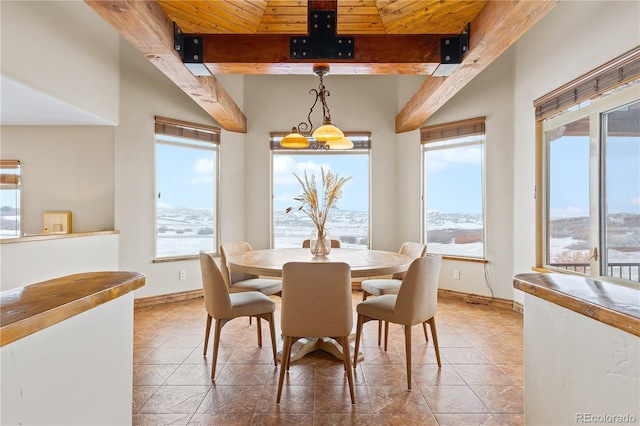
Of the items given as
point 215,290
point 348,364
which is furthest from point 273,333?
point 348,364

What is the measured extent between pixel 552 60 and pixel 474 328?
274 centimetres

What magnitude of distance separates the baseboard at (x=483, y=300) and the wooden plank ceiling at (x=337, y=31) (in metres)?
2.59

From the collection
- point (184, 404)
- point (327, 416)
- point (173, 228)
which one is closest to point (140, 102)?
point (173, 228)

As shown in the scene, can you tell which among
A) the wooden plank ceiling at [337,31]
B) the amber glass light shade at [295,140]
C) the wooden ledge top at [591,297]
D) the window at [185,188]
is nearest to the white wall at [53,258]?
the window at [185,188]

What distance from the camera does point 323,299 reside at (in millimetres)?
1947

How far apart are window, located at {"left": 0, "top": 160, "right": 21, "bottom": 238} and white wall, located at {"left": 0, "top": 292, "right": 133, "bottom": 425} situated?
13.2 ft

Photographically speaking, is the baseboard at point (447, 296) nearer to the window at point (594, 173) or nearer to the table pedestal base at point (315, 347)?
the window at point (594, 173)

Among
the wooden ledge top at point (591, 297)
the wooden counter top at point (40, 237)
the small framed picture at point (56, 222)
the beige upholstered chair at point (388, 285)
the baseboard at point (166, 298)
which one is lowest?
the baseboard at point (166, 298)

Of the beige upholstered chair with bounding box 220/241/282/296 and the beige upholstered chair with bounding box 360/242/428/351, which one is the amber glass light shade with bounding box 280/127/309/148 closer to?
the beige upholstered chair with bounding box 220/241/282/296

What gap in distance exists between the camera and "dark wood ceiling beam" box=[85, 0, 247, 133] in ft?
6.59

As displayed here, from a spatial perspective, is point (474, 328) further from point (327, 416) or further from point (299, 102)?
point (299, 102)

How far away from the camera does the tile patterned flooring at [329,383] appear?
187cm

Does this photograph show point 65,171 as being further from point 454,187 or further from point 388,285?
point 454,187

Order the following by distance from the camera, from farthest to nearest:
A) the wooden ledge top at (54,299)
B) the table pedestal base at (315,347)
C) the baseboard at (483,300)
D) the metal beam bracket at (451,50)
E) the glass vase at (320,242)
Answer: the baseboard at (483,300)
the glass vase at (320,242)
the metal beam bracket at (451,50)
the table pedestal base at (315,347)
the wooden ledge top at (54,299)
